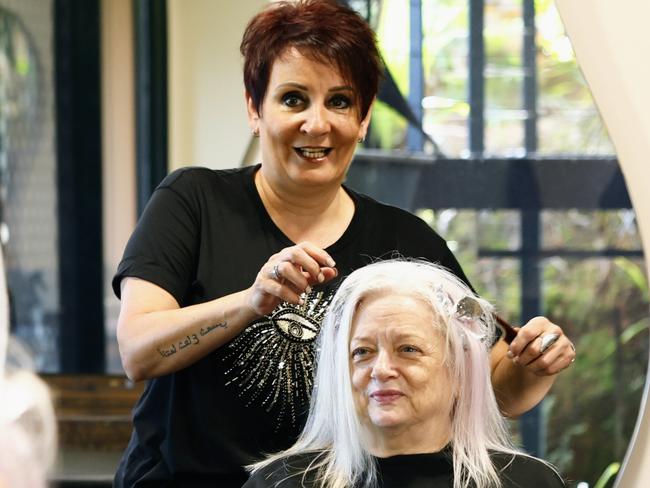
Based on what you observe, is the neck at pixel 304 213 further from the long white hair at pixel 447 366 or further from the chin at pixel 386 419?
the chin at pixel 386 419

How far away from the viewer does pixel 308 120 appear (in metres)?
1.47

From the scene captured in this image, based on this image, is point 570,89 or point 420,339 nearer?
point 420,339

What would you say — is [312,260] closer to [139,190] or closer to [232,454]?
[232,454]

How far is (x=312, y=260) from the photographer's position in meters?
1.28

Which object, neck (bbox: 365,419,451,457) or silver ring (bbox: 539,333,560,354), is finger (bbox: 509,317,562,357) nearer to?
silver ring (bbox: 539,333,560,354)

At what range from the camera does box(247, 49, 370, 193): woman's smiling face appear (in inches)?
58.5

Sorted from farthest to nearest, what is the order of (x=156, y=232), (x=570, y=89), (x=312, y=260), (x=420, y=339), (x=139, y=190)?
(x=139, y=190)
(x=570, y=89)
(x=156, y=232)
(x=420, y=339)
(x=312, y=260)

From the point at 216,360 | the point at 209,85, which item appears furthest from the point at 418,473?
the point at 209,85

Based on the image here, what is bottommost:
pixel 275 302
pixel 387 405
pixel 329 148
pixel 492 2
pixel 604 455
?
pixel 604 455

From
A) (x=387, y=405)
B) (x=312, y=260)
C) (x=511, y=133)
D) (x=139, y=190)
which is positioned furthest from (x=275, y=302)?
(x=139, y=190)

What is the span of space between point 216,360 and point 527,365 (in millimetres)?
401

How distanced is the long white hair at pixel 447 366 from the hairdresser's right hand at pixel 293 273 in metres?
0.14

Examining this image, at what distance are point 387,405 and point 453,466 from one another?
0.42ft

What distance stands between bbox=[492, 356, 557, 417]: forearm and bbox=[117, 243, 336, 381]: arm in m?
0.35
